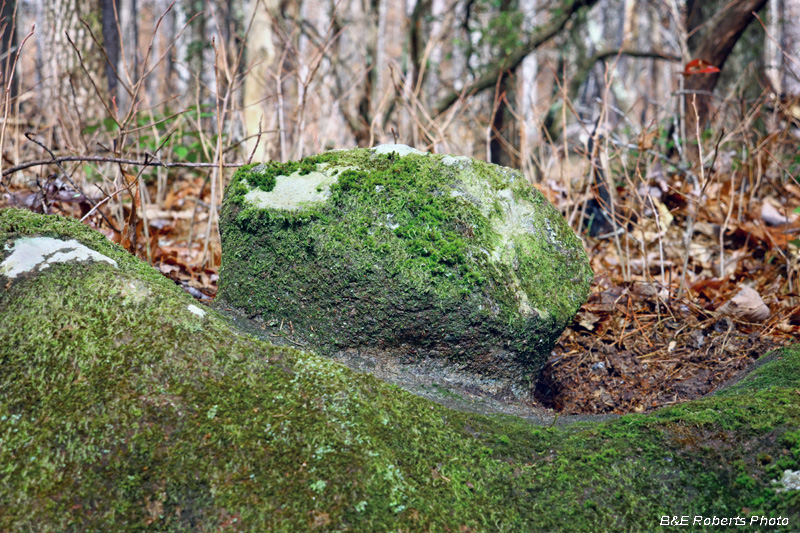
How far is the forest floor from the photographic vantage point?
237cm

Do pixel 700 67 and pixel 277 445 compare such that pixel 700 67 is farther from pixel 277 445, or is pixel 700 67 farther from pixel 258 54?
pixel 258 54

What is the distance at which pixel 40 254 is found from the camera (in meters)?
1.57

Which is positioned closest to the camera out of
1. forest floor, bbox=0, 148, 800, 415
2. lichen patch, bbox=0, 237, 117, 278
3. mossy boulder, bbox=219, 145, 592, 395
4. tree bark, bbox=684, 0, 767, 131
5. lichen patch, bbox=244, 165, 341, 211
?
lichen patch, bbox=0, 237, 117, 278

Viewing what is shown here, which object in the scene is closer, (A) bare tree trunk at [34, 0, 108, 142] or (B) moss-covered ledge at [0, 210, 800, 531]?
(B) moss-covered ledge at [0, 210, 800, 531]

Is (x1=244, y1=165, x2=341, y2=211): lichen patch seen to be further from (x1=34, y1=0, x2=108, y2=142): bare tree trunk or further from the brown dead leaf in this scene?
(x1=34, y1=0, x2=108, y2=142): bare tree trunk

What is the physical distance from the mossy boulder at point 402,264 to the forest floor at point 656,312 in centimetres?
41

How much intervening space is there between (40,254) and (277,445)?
Answer: 0.94 meters

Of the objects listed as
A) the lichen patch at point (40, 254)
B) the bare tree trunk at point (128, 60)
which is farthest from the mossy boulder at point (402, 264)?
the bare tree trunk at point (128, 60)

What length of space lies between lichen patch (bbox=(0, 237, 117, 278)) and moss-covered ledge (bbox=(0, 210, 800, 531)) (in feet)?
0.10

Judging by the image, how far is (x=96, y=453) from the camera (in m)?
1.20

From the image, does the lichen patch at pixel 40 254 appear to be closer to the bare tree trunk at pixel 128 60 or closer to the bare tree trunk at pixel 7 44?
the bare tree trunk at pixel 7 44

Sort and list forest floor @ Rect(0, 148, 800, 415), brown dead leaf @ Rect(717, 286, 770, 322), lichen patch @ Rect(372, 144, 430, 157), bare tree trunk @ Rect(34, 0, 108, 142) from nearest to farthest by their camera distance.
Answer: lichen patch @ Rect(372, 144, 430, 157)
forest floor @ Rect(0, 148, 800, 415)
brown dead leaf @ Rect(717, 286, 770, 322)
bare tree trunk @ Rect(34, 0, 108, 142)

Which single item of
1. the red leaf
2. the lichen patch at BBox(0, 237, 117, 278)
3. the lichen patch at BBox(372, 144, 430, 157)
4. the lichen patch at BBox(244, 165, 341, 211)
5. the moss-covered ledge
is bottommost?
the moss-covered ledge

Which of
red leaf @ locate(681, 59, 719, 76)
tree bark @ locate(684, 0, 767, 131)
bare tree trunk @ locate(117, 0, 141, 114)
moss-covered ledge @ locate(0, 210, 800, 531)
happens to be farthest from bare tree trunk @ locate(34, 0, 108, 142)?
tree bark @ locate(684, 0, 767, 131)
